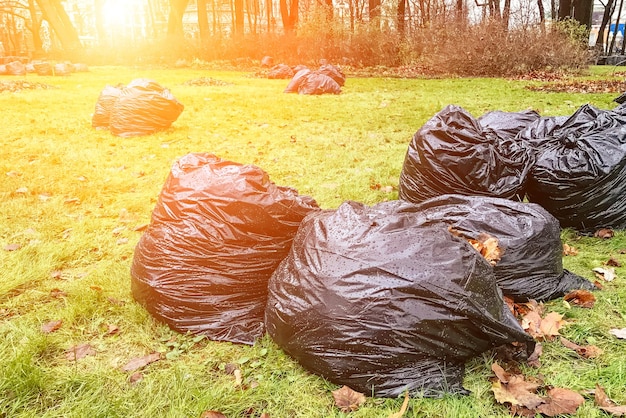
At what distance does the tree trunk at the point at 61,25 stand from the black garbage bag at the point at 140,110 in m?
18.2

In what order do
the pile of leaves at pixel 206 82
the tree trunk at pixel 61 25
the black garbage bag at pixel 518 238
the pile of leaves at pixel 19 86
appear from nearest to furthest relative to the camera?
1. the black garbage bag at pixel 518 238
2. the pile of leaves at pixel 19 86
3. the pile of leaves at pixel 206 82
4. the tree trunk at pixel 61 25

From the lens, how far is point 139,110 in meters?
6.34

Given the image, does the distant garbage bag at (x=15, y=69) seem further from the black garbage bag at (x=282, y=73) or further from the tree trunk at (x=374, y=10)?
the tree trunk at (x=374, y=10)

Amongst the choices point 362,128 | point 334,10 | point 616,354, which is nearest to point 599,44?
point 334,10

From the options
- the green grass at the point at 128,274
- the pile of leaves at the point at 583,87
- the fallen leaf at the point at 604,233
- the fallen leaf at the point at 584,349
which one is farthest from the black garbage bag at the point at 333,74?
the fallen leaf at the point at 584,349

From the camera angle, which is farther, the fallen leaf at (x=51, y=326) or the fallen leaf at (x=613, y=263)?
the fallen leaf at (x=613, y=263)

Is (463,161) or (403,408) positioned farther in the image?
(463,161)

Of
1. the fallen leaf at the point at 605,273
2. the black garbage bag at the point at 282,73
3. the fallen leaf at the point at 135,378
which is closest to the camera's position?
the fallen leaf at the point at 135,378

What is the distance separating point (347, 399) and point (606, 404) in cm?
100

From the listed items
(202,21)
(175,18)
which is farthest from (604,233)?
(175,18)

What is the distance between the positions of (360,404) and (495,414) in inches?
20.5

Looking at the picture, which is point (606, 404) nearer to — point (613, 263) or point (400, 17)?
point (613, 263)

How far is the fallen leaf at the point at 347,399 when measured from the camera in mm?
1839

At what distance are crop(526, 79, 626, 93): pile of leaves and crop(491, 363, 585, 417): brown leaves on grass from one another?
33.8 ft
